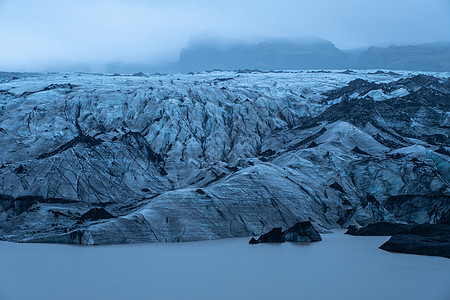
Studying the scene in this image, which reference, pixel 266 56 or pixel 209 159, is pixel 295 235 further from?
pixel 266 56

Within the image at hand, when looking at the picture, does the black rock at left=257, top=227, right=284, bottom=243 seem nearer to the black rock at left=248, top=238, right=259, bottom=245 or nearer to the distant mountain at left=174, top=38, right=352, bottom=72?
the black rock at left=248, top=238, right=259, bottom=245

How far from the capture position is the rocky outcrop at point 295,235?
99.3ft

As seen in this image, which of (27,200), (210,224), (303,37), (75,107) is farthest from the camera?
(303,37)

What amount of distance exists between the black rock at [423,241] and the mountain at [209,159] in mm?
6020

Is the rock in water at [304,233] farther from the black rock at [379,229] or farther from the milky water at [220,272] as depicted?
the black rock at [379,229]

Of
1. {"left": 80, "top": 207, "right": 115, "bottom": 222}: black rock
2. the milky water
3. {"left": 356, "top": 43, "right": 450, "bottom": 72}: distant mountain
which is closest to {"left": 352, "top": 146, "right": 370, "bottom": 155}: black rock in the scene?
the milky water

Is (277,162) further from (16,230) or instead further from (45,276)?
(45,276)

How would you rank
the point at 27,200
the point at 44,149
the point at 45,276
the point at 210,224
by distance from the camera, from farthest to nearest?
1. the point at 44,149
2. the point at 27,200
3. the point at 210,224
4. the point at 45,276

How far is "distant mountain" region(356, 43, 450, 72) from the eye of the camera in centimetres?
14825

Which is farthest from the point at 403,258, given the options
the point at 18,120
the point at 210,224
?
the point at 18,120

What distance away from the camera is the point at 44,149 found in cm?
4691

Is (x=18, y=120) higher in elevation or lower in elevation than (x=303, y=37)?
lower

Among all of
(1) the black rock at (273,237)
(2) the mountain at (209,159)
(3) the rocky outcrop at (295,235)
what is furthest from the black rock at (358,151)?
(1) the black rock at (273,237)

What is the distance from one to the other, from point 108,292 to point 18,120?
37356 millimetres
